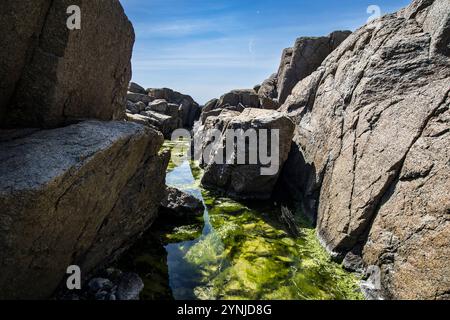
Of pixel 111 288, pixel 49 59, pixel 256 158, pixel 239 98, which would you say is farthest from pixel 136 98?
pixel 111 288

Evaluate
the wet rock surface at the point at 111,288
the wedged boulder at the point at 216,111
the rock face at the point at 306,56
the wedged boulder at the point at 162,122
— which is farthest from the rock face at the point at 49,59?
the wedged boulder at the point at 162,122

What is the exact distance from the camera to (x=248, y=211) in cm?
1641

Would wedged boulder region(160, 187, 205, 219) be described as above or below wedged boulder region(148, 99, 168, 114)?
below

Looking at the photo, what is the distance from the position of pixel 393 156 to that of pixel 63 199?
992 centimetres

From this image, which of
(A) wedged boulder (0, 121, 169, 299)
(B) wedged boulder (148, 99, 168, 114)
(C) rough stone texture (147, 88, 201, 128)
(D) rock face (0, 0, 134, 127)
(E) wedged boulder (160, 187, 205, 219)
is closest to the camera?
(A) wedged boulder (0, 121, 169, 299)

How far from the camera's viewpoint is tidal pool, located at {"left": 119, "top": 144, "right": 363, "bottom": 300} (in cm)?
934

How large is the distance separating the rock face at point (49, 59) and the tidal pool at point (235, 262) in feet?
18.3

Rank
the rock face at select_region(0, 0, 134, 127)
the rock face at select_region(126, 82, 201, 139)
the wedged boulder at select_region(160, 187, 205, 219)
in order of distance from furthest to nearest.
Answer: the rock face at select_region(126, 82, 201, 139)
the wedged boulder at select_region(160, 187, 205, 219)
the rock face at select_region(0, 0, 134, 127)

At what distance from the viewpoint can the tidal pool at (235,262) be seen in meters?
9.34

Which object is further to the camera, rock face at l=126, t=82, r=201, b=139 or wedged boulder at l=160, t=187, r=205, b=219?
rock face at l=126, t=82, r=201, b=139

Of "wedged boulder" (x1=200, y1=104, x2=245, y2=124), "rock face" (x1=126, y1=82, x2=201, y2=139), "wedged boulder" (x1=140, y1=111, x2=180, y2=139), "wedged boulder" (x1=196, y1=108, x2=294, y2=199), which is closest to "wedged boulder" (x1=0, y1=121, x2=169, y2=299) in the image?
"wedged boulder" (x1=196, y1=108, x2=294, y2=199)

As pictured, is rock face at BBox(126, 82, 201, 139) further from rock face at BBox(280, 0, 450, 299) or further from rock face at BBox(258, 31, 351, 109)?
rock face at BBox(280, 0, 450, 299)

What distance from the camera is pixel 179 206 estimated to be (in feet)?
49.2

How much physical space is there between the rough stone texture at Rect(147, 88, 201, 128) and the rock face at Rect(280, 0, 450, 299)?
192 ft
